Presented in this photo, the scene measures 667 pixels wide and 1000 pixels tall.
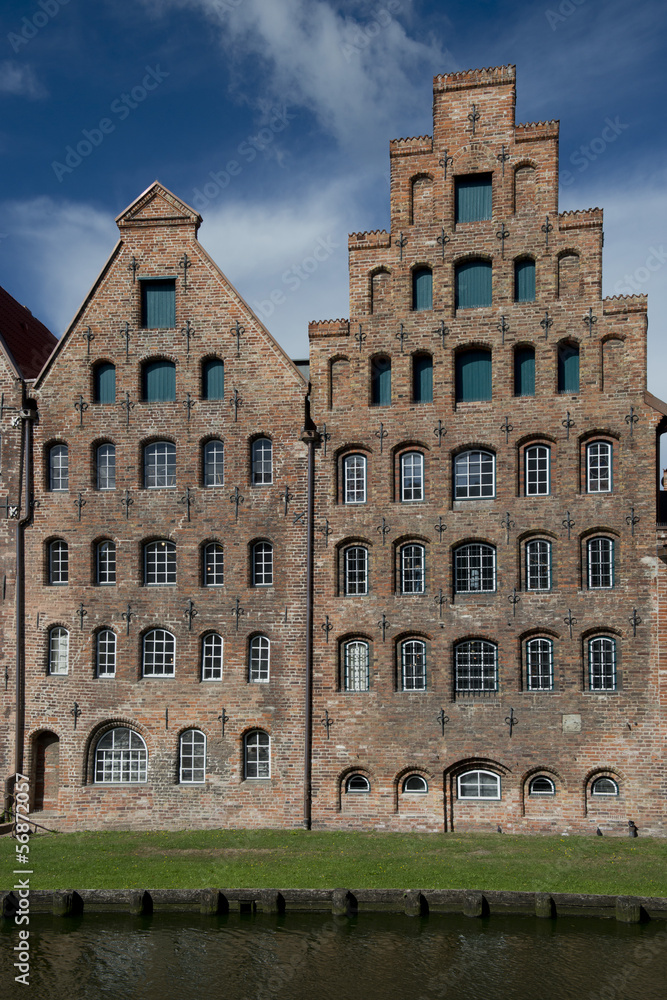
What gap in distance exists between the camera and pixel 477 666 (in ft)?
76.3

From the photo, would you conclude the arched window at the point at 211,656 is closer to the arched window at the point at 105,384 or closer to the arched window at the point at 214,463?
the arched window at the point at 214,463

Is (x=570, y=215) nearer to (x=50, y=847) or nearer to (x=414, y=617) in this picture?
(x=414, y=617)

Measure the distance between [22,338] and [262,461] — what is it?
989 centimetres

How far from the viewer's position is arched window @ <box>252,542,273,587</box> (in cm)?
2456

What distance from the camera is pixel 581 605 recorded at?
2275 centimetres

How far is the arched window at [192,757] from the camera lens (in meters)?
24.1

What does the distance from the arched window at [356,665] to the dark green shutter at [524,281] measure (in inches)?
407

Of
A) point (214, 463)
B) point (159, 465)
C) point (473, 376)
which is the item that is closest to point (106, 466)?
point (159, 465)

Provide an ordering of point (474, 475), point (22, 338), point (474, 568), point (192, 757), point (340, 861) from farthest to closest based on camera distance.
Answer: point (22, 338) < point (192, 757) < point (474, 475) < point (474, 568) < point (340, 861)

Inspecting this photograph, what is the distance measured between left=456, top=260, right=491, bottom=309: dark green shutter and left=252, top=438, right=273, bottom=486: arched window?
6.56m

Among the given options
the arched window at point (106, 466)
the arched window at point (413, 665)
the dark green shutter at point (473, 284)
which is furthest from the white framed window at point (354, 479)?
the arched window at point (106, 466)

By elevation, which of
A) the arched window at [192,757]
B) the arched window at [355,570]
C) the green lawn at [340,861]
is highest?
the arched window at [355,570]

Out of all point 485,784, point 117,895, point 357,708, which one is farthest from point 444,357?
point 117,895

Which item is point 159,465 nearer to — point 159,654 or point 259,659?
point 159,654
